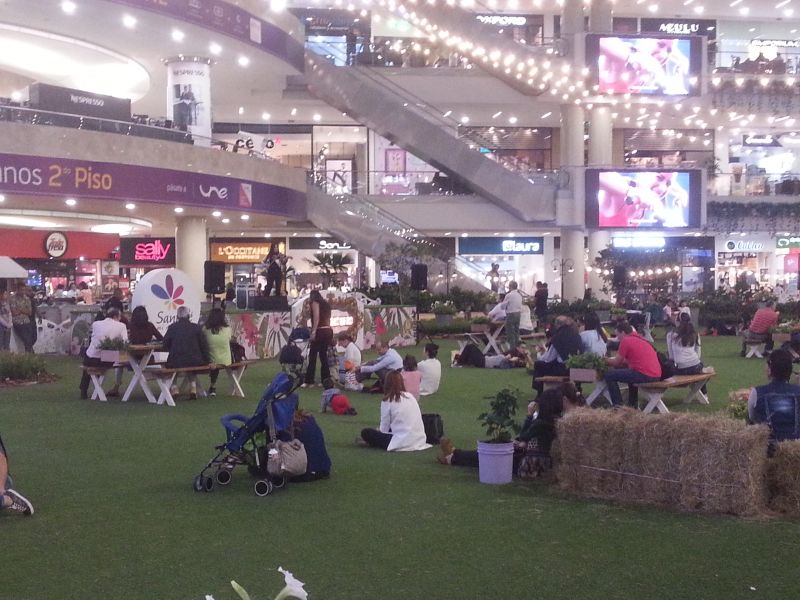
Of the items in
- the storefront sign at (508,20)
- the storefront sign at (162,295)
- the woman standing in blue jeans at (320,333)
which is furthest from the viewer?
the storefront sign at (508,20)

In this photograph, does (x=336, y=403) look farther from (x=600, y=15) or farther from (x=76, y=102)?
(x=600, y=15)

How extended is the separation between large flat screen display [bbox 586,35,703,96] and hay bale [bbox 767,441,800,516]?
29.5 m

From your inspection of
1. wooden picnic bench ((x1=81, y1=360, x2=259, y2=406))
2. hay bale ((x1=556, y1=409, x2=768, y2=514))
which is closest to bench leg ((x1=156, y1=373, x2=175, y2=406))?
wooden picnic bench ((x1=81, y1=360, x2=259, y2=406))

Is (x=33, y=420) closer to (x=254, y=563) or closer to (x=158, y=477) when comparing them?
(x=158, y=477)

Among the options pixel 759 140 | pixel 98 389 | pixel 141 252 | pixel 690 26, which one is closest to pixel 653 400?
pixel 98 389

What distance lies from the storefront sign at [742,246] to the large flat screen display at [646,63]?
1194 cm

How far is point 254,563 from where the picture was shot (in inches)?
249

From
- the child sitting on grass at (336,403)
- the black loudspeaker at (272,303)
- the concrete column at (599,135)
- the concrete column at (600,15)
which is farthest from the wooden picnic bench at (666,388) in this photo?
the concrete column at (600,15)

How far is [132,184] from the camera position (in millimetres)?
24953

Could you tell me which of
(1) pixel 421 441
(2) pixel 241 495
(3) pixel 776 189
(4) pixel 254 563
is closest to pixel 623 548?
(4) pixel 254 563

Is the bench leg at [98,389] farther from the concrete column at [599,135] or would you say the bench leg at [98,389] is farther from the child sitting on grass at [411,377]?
the concrete column at [599,135]

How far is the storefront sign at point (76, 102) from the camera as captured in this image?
24.1 meters

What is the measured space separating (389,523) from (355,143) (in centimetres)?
4153

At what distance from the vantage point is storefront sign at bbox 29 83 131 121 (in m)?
24.1
